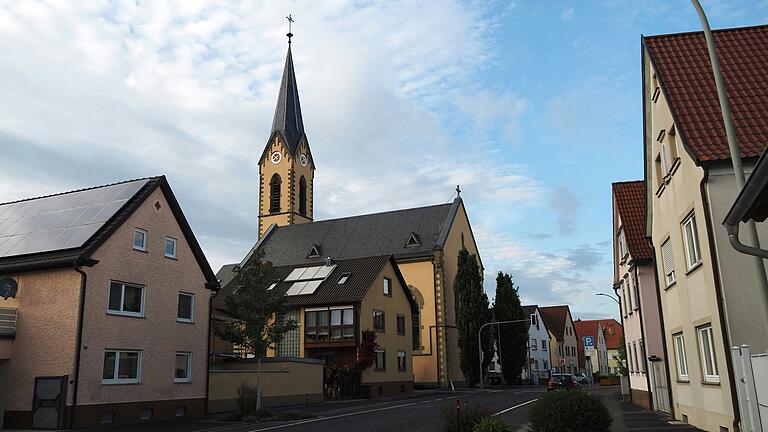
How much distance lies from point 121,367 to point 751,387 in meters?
19.1

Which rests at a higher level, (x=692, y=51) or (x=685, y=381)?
(x=692, y=51)

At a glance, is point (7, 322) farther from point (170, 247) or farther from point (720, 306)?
point (720, 306)

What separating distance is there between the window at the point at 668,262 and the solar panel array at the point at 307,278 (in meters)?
25.6

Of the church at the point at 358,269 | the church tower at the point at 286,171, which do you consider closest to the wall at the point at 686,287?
the church at the point at 358,269

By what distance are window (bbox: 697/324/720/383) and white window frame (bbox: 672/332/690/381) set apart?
1.94m

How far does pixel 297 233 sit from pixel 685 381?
45.6m

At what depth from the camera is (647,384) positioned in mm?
25531

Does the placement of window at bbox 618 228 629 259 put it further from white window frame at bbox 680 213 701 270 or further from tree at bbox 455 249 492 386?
tree at bbox 455 249 492 386

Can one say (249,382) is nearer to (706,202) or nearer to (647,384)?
(647,384)

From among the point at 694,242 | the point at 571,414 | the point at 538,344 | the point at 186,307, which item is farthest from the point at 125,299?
the point at 538,344

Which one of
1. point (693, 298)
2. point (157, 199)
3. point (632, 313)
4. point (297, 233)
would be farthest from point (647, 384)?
point (297, 233)

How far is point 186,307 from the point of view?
84.5 feet

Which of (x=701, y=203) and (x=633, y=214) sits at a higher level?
(x=633, y=214)

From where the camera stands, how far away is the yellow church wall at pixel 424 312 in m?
50.7
